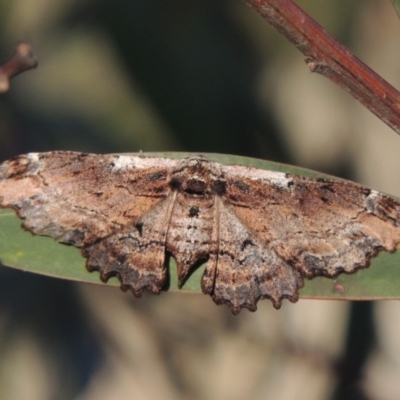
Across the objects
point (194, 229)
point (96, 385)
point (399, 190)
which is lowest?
point (96, 385)

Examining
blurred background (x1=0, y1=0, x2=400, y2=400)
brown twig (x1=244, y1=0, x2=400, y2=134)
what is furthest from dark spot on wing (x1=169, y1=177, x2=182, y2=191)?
blurred background (x1=0, y1=0, x2=400, y2=400)

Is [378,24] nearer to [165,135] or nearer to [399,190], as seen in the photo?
[399,190]

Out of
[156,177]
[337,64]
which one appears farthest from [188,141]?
[337,64]

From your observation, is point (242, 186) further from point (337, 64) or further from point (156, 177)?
point (337, 64)

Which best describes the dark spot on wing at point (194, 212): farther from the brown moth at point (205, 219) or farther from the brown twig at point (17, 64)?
the brown twig at point (17, 64)

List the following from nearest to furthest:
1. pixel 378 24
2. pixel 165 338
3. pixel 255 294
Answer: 1. pixel 255 294
2. pixel 378 24
3. pixel 165 338

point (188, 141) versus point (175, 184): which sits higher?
point (188, 141)

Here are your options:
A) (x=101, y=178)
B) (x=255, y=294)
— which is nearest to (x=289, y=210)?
(x=255, y=294)

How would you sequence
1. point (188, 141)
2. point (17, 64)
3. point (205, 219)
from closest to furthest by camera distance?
point (17, 64) < point (205, 219) < point (188, 141)
